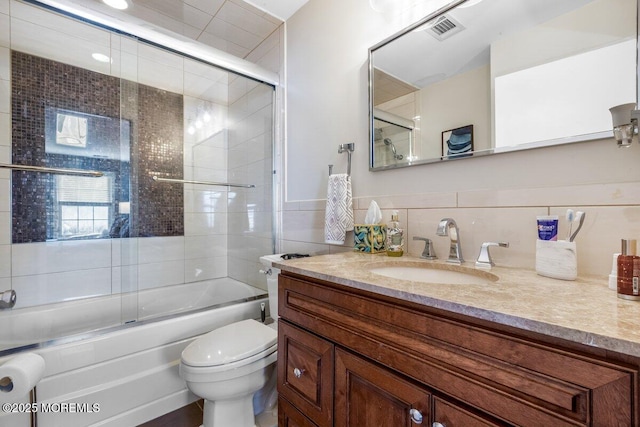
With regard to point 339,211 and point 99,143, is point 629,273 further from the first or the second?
point 99,143

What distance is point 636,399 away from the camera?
39 centimetres

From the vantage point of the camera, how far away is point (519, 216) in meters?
0.95

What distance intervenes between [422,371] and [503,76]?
40.0 inches

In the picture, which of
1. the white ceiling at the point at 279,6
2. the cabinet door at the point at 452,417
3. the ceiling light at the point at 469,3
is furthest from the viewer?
the white ceiling at the point at 279,6

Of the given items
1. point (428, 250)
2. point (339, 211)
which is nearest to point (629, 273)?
point (428, 250)

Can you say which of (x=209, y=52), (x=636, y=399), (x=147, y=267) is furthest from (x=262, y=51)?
(x=636, y=399)

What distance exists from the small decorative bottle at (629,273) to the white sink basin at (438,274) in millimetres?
283

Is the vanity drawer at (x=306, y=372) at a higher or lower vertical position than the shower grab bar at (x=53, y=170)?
lower

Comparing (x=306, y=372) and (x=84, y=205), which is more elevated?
(x=84, y=205)

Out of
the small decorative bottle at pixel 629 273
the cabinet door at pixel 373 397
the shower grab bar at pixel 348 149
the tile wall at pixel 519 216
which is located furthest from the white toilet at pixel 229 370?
the small decorative bottle at pixel 629 273

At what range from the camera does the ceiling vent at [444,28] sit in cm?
114

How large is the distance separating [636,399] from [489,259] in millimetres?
607

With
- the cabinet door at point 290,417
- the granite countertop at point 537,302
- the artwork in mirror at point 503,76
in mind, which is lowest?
the cabinet door at point 290,417

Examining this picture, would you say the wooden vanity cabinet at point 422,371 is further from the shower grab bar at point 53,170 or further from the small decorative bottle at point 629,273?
the shower grab bar at point 53,170
